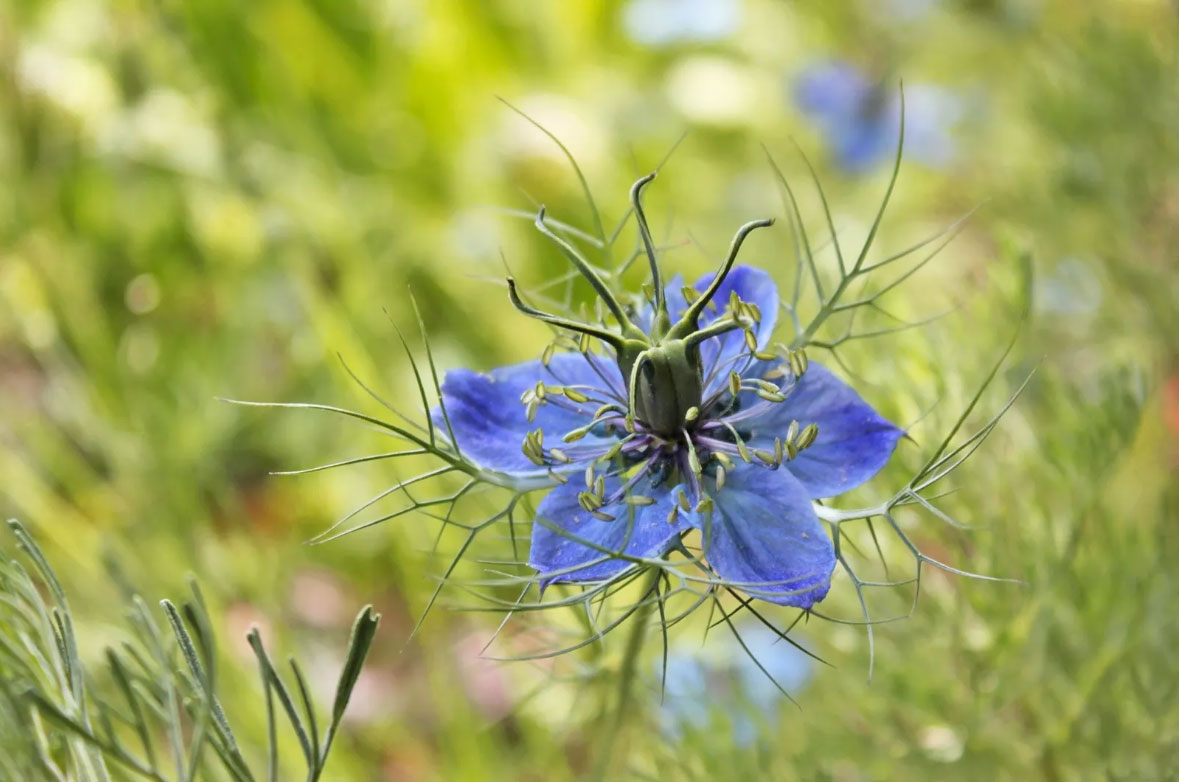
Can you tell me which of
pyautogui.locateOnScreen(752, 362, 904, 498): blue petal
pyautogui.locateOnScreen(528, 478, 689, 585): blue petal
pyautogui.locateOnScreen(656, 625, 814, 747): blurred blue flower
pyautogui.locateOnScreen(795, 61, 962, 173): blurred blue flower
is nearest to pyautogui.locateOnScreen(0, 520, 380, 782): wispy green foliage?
pyautogui.locateOnScreen(528, 478, 689, 585): blue petal

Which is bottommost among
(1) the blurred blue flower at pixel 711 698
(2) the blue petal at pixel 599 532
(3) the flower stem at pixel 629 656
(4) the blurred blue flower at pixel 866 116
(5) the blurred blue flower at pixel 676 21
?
(3) the flower stem at pixel 629 656

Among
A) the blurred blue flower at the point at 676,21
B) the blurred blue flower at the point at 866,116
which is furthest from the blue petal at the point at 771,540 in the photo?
the blurred blue flower at the point at 676,21

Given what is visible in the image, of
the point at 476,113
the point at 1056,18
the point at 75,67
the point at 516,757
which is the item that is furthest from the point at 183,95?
the point at 1056,18

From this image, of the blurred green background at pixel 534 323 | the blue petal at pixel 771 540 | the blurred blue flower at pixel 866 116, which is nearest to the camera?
the blue petal at pixel 771 540

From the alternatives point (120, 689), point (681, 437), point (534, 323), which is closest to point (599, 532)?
point (681, 437)

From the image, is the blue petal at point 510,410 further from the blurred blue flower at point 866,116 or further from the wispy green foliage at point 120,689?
the blurred blue flower at point 866,116

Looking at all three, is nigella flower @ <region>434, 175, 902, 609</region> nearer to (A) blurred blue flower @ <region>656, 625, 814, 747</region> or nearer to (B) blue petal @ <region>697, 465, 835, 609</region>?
(B) blue petal @ <region>697, 465, 835, 609</region>

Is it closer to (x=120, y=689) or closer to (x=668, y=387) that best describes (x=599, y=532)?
(x=668, y=387)

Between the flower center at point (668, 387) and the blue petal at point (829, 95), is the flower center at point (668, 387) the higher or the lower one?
the lower one
